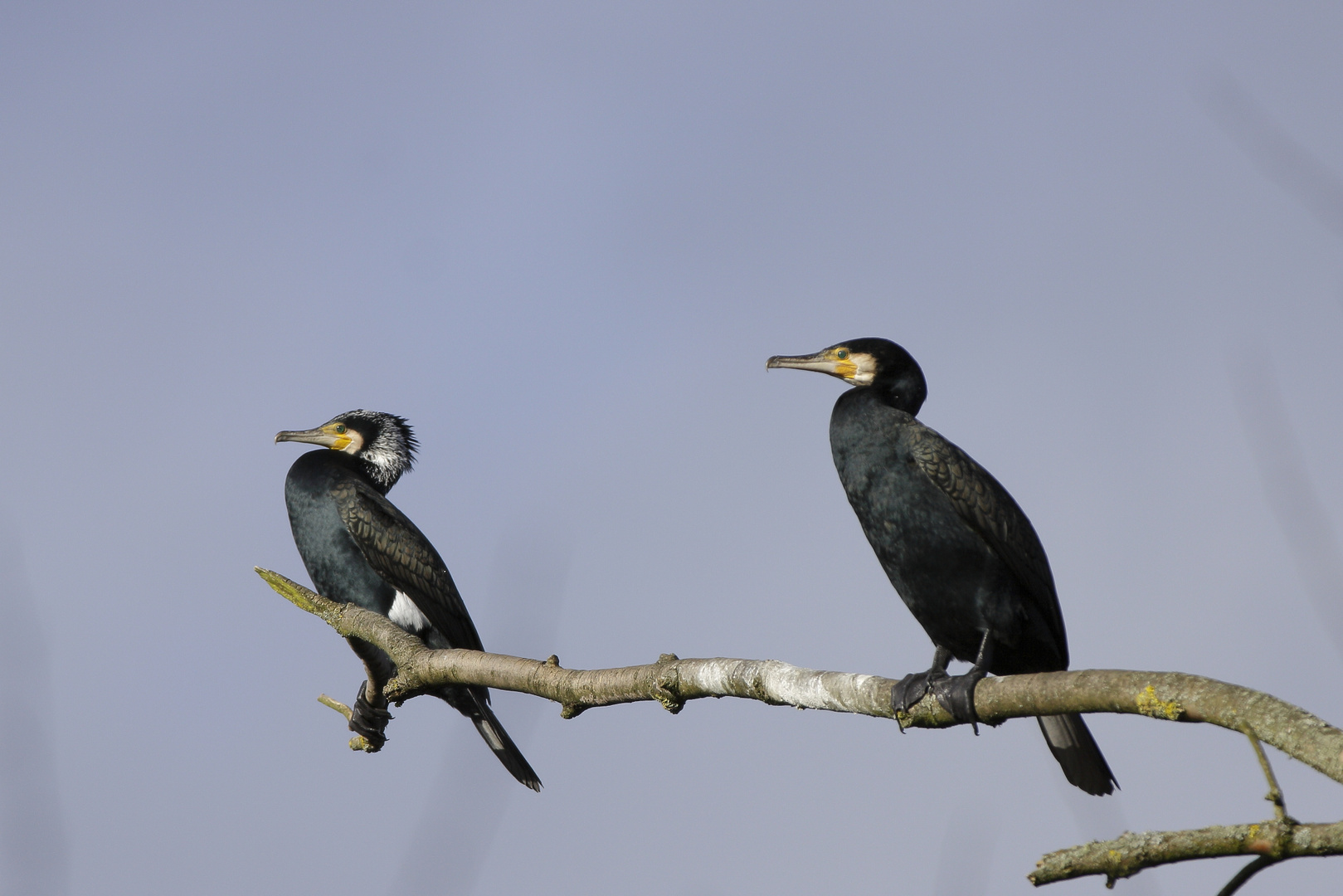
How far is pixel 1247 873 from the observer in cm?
249

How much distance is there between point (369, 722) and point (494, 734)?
3.45 feet

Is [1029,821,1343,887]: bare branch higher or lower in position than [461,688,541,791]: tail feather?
higher

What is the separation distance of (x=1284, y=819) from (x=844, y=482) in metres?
3.21

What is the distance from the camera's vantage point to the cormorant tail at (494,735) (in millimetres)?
6715

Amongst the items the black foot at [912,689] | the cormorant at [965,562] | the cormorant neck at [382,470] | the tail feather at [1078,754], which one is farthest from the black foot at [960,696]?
the cormorant neck at [382,470]

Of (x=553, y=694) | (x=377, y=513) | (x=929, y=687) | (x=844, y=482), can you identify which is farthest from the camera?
(x=377, y=513)

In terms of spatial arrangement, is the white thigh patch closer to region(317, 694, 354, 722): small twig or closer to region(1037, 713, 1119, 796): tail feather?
region(317, 694, 354, 722): small twig

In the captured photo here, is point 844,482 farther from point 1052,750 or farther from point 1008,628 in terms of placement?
point 1052,750

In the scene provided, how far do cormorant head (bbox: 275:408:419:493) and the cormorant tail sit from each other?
8.47ft

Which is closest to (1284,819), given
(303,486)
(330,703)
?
(330,703)

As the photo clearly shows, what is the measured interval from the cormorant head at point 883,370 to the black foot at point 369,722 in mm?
2863

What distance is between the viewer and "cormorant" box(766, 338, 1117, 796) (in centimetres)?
509

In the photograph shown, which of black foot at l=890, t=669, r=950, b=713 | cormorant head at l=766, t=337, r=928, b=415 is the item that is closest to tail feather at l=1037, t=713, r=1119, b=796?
black foot at l=890, t=669, r=950, b=713

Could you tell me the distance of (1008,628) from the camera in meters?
5.09
